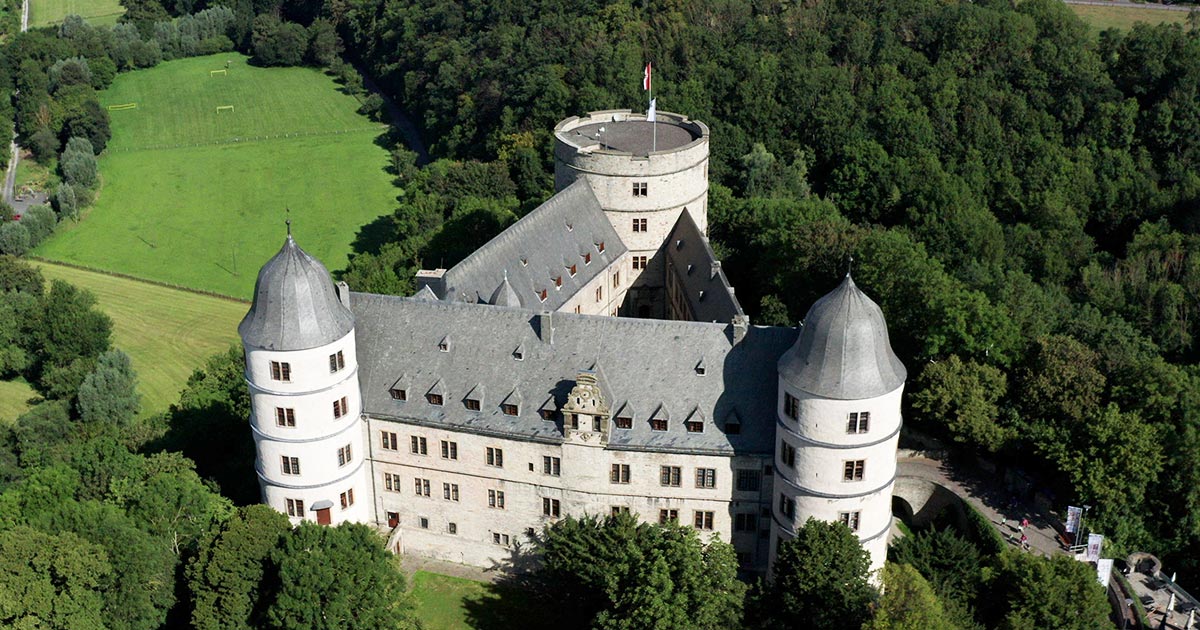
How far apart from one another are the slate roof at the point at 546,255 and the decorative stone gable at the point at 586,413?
1503 centimetres

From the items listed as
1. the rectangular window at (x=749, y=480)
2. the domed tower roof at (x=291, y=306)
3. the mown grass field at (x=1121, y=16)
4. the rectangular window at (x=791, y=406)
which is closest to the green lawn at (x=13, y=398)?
the domed tower roof at (x=291, y=306)

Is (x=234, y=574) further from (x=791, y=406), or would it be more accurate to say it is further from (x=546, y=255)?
(x=546, y=255)

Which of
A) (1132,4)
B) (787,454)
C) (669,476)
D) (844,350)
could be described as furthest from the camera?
(1132,4)

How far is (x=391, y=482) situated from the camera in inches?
3334

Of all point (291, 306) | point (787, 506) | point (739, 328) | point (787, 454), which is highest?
point (291, 306)

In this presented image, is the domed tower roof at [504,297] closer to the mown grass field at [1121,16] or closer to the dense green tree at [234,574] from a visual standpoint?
the dense green tree at [234,574]

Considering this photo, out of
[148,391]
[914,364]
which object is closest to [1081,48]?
[914,364]

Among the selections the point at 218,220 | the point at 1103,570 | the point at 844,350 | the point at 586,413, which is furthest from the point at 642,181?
the point at 218,220

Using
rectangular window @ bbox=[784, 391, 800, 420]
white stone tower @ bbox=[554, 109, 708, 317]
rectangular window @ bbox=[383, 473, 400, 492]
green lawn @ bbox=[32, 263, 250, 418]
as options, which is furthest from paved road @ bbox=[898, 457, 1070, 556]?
green lawn @ bbox=[32, 263, 250, 418]

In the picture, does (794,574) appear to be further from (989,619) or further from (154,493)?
(154,493)

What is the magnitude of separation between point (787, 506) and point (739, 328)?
11547 mm

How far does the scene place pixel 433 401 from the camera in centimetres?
8150

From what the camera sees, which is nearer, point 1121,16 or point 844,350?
point 844,350

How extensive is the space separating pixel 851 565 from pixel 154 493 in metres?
45.9
